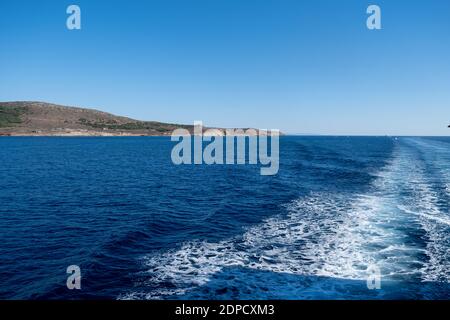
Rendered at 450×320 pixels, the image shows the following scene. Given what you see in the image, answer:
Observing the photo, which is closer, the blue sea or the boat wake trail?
the blue sea

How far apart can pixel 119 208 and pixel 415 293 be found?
24421 millimetres

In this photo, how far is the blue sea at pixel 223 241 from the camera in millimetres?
15320

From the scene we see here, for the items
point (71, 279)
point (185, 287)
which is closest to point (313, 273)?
point (185, 287)

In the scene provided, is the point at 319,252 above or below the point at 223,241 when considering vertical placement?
below

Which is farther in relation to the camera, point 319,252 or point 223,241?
point 223,241

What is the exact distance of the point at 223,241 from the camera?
72.2 ft

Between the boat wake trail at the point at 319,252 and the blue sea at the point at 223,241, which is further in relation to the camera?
the boat wake trail at the point at 319,252

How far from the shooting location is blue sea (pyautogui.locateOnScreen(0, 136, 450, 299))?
50.3 feet

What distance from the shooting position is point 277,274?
1695 centimetres
